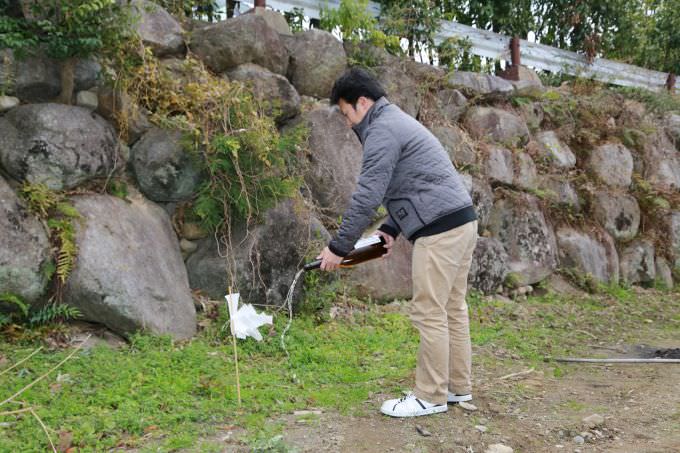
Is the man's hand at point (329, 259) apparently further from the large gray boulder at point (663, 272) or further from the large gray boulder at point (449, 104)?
the large gray boulder at point (663, 272)

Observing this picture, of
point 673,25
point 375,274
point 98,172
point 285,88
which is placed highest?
point 673,25

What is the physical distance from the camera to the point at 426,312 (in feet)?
12.5

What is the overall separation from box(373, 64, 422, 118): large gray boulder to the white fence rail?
41.1 inches

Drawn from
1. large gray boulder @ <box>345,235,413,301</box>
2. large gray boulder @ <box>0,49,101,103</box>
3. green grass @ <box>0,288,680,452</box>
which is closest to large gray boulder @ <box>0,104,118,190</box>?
large gray boulder @ <box>0,49,101,103</box>

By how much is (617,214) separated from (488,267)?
329 centimetres

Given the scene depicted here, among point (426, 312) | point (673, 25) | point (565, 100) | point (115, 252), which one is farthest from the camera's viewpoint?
point (673, 25)

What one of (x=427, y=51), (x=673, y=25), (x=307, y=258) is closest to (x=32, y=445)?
(x=307, y=258)

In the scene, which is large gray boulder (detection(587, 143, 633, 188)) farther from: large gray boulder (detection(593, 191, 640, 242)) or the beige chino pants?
the beige chino pants

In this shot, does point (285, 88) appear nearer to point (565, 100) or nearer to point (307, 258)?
point (307, 258)

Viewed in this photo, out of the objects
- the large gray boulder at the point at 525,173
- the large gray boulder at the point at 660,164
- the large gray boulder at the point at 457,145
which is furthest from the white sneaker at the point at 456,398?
the large gray boulder at the point at 660,164

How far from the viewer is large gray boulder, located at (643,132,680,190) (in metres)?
10.7

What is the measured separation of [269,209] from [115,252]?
1.43 metres

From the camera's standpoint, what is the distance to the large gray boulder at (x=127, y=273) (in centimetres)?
479

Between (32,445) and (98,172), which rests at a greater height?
(98,172)
